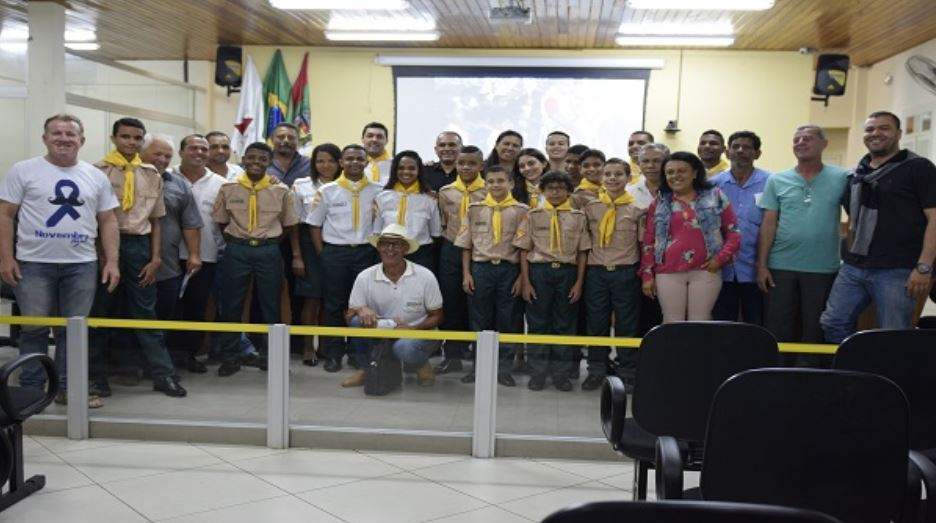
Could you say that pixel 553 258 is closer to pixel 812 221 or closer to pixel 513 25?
pixel 812 221

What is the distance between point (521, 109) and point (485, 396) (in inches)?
259

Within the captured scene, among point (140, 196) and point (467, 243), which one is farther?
point (467, 243)

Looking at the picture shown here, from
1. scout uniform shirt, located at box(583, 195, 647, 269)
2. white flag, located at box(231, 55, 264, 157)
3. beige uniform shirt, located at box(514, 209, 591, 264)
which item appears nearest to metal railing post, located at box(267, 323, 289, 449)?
beige uniform shirt, located at box(514, 209, 591, 264)

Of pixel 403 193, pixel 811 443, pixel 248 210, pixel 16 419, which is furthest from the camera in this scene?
pixel 403 193

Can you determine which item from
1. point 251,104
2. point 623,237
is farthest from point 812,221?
point 251,104

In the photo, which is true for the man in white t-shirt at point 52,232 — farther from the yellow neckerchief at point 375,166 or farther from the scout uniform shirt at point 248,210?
the yellow neckerchief at point 375,166

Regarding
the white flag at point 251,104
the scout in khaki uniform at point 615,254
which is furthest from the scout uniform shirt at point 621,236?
the white flag at point 251,104

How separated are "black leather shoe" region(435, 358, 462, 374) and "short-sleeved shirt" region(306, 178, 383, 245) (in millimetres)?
1437

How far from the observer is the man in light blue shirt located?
4.53 metres

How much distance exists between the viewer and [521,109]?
9875mm

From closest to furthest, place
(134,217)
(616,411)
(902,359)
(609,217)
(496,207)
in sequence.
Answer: (902,359)
(616,411)
(134,217)
(609,217)
(496,207)

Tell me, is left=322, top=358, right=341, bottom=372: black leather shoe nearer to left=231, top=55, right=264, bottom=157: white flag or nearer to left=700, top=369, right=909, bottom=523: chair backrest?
left=700, top=369, right=909, bottom=523: chair backrest

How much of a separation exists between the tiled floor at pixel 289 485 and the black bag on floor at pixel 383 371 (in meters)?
0.34

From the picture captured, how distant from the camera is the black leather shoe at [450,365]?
389cm
